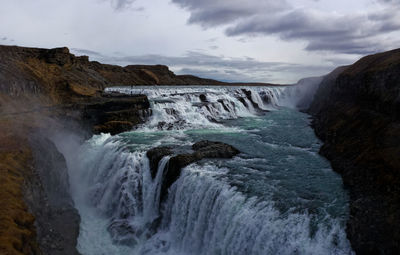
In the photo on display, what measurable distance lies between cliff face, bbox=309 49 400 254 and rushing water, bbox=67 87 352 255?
529 millimetres

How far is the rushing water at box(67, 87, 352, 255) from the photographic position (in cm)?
954

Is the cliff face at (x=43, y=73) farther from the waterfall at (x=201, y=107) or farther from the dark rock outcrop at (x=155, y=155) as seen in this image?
the dark rock outcrop at (x=155, y=155)

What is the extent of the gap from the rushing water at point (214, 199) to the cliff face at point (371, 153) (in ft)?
1.74

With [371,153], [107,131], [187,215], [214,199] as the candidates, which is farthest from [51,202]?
[371,153]

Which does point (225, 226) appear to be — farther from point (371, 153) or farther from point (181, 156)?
point (371, 153)

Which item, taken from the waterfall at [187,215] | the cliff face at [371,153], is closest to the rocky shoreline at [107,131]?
the cliff face at [371,153]

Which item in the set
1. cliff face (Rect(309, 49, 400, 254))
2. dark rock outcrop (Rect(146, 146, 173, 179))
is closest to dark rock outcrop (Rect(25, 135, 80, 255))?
dark rock outcrop (Rect(146, 146, 173, 179))

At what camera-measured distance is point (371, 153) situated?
1266 cm

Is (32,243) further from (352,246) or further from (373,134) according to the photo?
(373,134)

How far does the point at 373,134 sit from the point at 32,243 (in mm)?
14889

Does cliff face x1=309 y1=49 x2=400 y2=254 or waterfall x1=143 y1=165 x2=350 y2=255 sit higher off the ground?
cliff face x1=309 y1=49 x2=400 y2=254

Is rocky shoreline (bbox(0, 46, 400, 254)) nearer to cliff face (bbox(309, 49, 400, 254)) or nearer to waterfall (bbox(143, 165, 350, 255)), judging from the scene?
cliff face (bbox(309, 49, 400, 254))

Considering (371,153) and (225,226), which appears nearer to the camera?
(225,226)

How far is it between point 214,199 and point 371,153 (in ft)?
23.7
